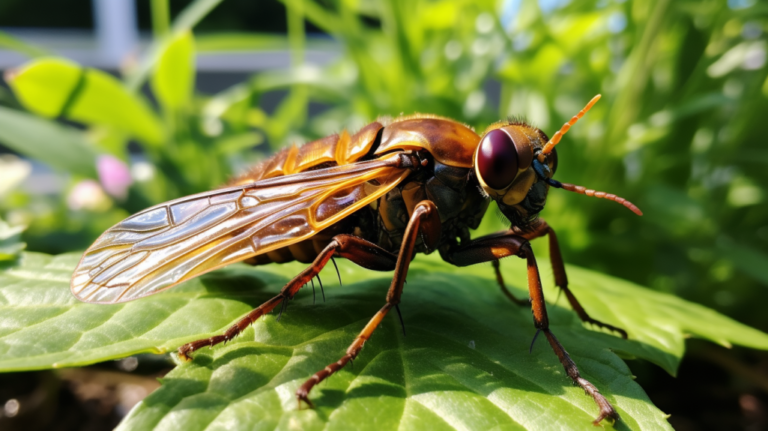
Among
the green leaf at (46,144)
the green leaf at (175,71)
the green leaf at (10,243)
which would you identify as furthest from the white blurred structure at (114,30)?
the green leaf at (10,243)

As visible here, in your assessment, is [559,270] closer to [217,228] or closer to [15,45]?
[217,228]

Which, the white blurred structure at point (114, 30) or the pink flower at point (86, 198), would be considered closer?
the pink flower at point (86, 198)

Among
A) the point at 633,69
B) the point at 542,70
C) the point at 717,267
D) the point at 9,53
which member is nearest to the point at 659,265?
the point at 717,267

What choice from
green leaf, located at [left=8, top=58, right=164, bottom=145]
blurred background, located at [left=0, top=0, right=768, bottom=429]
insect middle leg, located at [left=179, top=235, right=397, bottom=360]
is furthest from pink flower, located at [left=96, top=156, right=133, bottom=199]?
insect middle leg, located at [left=179, top=235, right=397, bottom=360]

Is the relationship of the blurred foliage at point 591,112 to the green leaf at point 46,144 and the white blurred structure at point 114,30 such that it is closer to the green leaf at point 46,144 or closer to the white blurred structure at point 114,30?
the green leaf at point 46,144

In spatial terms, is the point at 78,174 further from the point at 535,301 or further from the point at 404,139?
the point at 535,301

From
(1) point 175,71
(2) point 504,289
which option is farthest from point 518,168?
(1) point 175,71

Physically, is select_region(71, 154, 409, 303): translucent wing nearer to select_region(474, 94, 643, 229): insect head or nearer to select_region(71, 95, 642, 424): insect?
select_region(71, 95, 642, 424): insect
